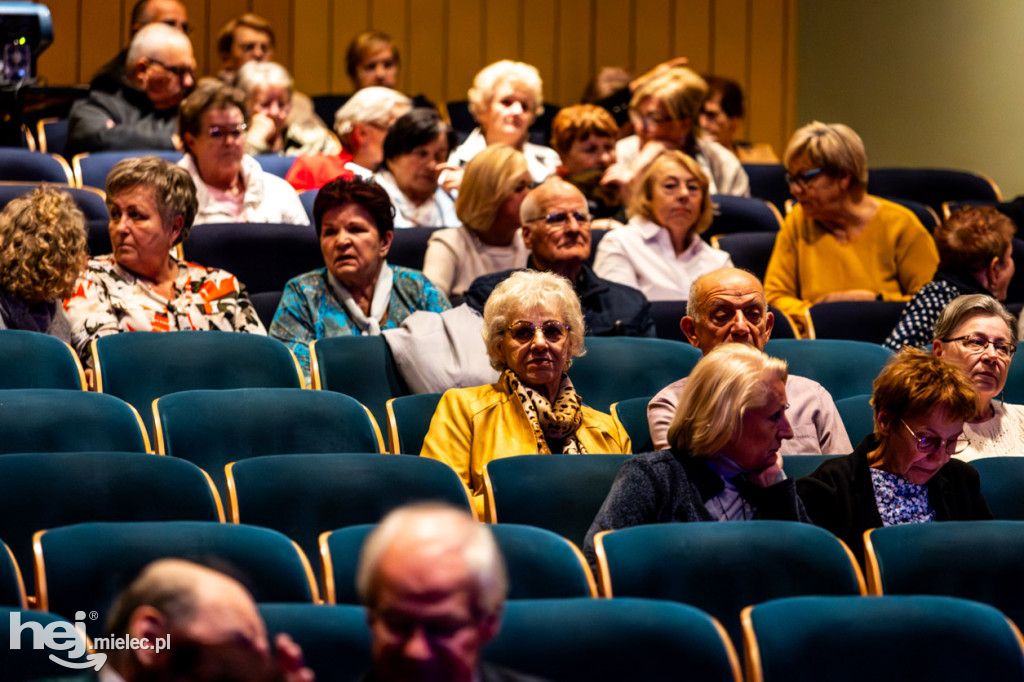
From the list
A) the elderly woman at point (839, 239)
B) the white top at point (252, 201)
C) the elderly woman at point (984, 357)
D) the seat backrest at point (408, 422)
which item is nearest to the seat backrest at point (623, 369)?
the seat backrest at point (408, 422)

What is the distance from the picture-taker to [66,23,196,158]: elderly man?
4.88 metres

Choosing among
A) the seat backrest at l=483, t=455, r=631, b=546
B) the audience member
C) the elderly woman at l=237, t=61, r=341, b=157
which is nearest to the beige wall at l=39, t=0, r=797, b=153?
the audience member

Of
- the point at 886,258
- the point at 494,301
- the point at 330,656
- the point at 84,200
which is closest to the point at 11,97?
the point at 84,200

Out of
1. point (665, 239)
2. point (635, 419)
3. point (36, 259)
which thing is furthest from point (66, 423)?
point (665, 239)

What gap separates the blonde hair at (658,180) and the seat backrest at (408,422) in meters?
1.41

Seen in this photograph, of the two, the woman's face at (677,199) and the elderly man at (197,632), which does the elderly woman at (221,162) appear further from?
the elderly man at (197,632)

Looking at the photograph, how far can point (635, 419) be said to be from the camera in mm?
2959

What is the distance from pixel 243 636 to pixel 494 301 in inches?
62.1

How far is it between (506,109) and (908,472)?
2745mm

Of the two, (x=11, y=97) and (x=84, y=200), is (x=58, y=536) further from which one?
(x=11, y=97)

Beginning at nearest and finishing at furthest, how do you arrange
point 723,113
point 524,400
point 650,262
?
point 524,400, point 650,262, point 723,113

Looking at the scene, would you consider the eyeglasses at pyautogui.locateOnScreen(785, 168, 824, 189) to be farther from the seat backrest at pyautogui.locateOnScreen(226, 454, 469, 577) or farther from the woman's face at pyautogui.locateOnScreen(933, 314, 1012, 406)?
the seat backrest at pyautogui.locateOnScreen(226, 454, 469, 577)

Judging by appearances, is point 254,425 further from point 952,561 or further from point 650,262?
point 650,262

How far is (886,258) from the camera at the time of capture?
422cm
